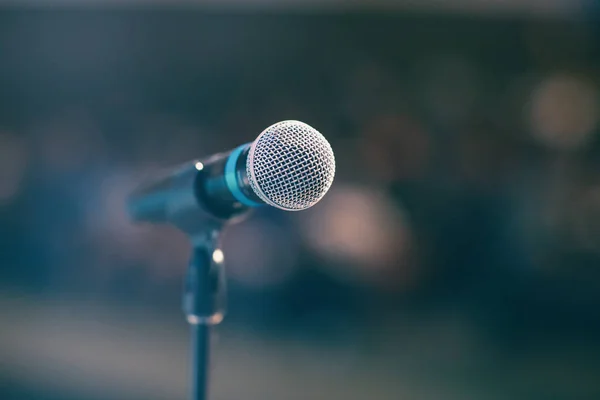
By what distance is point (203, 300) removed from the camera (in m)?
0.85

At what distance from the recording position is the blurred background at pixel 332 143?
Result: 11.5ft

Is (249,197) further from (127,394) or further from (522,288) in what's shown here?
(522,288)

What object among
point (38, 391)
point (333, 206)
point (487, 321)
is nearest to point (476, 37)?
point (333, 206)

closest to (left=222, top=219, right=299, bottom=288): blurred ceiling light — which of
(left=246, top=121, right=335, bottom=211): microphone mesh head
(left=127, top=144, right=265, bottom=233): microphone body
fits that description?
(left=127, top=144, right=265, bottom=233): microphone body

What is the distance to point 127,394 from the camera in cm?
252

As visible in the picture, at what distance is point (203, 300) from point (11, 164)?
3347mm

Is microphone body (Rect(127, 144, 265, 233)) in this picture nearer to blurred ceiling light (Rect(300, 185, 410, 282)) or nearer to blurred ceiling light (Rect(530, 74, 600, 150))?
blurred ceiling light (Rect(300, 185, 410, 282))

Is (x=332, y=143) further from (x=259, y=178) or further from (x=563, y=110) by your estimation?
(x=259, y=178)

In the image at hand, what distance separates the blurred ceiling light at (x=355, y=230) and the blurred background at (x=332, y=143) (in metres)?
0.01

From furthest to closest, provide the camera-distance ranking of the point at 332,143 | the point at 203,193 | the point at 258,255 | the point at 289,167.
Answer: the point at 332,143 < the point at 258,255 < the point at 203,193 < the point at 289,167

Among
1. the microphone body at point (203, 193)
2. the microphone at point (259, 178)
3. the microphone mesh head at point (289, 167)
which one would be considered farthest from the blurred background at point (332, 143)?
the microphone mesh head at point (289, 167)

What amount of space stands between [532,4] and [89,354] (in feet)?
10.7

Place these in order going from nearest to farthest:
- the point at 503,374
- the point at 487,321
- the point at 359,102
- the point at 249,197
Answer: the point at 249,197, the point at 503,374, the point at 487,321, the point at 359,102

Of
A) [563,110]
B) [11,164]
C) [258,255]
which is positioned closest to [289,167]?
[258,255]
